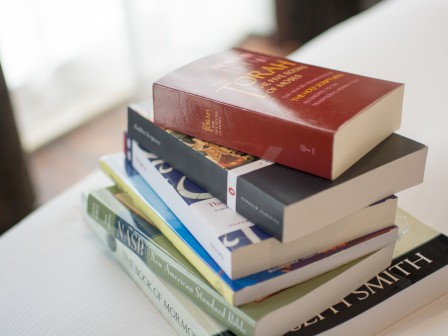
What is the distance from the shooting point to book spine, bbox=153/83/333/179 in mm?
560

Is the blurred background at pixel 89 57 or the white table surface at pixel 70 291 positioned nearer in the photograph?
the white table surface at pixel 70 291

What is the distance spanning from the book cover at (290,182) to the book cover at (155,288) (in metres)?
0.10

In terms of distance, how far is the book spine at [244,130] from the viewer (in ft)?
1.84

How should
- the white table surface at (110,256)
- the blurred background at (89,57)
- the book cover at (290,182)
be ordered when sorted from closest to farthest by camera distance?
1. the book cover at (290,182)
2. the white table surface at (110,256)
3. the blurred background at (89,57)

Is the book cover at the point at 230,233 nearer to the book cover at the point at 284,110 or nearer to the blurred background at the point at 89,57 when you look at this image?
the book cover at the point at 284,110

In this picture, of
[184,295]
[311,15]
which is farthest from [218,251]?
[311,15]

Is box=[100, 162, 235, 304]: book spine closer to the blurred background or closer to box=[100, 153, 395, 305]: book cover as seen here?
box=[100, 153, 395, 305]: book cover

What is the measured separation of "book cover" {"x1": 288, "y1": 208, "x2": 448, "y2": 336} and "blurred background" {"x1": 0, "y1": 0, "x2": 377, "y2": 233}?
3.26 ft

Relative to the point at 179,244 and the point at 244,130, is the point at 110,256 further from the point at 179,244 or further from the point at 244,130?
the point at 244,130

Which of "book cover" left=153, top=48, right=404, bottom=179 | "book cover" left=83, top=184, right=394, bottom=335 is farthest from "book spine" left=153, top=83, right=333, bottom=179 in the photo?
"book cover" left=83, top=184, right=394, bottom=335

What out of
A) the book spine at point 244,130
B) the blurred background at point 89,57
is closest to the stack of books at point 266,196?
the book spine at point 244,130

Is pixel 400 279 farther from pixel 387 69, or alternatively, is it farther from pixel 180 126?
pixel 387 69

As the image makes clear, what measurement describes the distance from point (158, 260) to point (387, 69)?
1.84 ft

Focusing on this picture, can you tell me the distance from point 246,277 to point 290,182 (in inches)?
3.8
